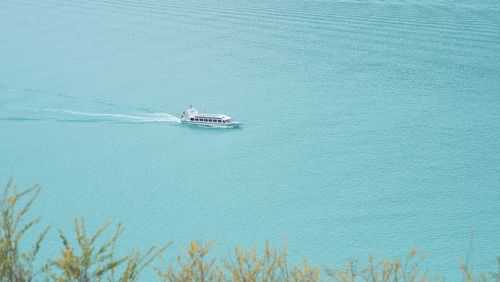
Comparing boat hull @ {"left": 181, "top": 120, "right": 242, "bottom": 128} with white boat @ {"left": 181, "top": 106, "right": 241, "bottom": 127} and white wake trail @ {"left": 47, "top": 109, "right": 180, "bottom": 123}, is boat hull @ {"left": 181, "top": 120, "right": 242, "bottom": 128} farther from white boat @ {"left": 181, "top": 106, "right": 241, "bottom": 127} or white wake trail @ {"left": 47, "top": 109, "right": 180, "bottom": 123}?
white wake trail @ {"left": 47, "top": 109, "right": 180, "bottom": 123}

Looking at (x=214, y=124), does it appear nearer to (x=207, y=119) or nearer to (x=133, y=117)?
(x=207, y=119)

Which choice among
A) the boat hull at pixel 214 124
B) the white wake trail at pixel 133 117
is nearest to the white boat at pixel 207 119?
the boat hull at pixel 214 124

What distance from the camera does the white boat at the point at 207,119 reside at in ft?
26.4

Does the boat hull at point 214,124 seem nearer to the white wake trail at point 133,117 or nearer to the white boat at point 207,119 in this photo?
the white boat at point 207,119

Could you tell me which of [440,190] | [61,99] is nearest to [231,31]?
[61,99]

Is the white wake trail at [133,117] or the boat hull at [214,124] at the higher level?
the white wake trail at [133,117]

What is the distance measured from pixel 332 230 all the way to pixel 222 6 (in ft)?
26.7

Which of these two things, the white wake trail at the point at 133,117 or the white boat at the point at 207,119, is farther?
the white wake trail at the point at 133,117

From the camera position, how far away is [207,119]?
8.13 m

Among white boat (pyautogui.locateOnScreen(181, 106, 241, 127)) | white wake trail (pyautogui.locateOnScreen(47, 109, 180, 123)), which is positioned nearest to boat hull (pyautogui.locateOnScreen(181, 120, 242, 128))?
white boat (pyautogui.locateOnScreen(181, 106, 241, 127))

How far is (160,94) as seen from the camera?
8.99m

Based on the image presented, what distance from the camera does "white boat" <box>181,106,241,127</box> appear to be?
8055 millimetres

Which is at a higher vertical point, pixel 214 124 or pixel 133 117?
pixel 133 117

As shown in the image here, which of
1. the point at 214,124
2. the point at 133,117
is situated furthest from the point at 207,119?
the point at 133,117
